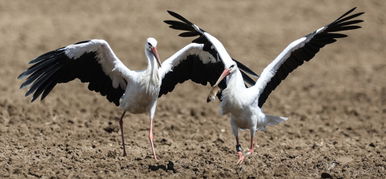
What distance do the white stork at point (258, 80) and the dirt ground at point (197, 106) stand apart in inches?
20.4

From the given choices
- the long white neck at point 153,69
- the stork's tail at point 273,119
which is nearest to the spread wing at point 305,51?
the stork's tail at point 273,119

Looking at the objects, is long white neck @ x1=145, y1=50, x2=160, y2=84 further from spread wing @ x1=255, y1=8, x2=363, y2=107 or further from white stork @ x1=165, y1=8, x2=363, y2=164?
spread wing @ x1=255, y1=8, x2=363, y2=107

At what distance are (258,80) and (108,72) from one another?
1958mm

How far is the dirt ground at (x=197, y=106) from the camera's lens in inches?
346

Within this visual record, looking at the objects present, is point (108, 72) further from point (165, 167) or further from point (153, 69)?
point (165, 167)

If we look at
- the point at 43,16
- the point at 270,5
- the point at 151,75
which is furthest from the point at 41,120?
the point at 270,5

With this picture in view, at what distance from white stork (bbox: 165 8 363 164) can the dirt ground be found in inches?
20.4

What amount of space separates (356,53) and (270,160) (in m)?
8.93

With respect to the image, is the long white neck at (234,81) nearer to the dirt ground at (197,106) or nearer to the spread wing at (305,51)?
the spread wing at (305,51)

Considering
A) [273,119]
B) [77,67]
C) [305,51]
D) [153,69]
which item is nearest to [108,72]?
[77,67]

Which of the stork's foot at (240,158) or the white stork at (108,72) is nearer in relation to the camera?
the stork's foot at (240,158)

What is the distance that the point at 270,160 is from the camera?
9.21m

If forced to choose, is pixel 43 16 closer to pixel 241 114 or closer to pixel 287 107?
pixel 287 107

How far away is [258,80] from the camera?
8.95 meters
